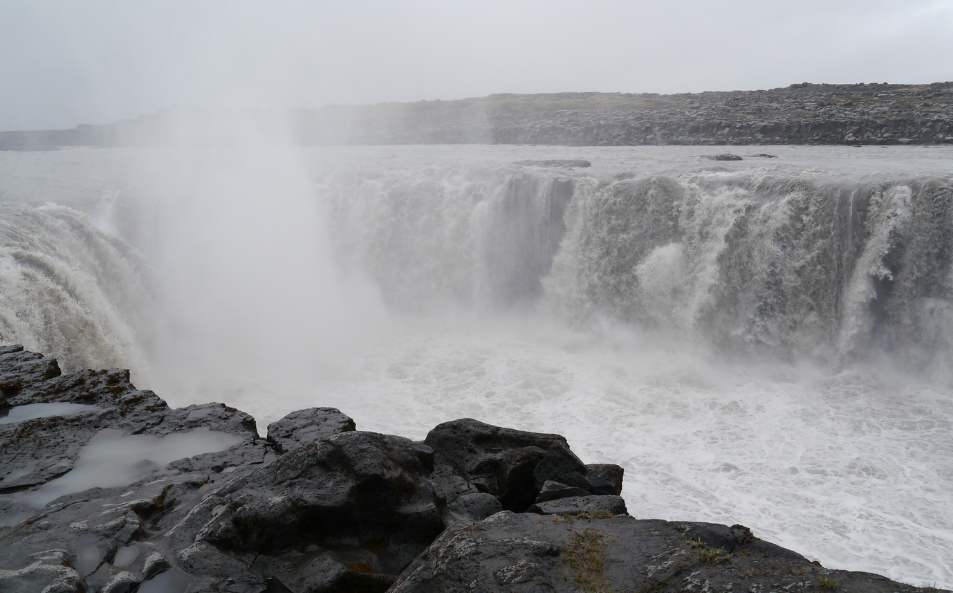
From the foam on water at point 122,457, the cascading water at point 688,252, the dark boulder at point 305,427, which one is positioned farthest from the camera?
the cascading water at point 688,252

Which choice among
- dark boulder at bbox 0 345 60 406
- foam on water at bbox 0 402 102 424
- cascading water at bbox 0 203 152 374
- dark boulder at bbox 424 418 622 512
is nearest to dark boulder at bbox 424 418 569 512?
dark boulder at bbox 424 418 622 512

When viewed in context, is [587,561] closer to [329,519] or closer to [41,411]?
[329,519]

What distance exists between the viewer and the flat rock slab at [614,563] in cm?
338

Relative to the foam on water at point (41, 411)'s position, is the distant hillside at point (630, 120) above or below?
above

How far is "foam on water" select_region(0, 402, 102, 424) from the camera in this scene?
6484mm

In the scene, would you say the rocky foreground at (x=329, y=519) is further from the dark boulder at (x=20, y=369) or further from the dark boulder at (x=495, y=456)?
the dark boulder at (x=20, y=369)

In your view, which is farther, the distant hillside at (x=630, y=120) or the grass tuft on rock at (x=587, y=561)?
the distant hillside at (x=630, y=120)

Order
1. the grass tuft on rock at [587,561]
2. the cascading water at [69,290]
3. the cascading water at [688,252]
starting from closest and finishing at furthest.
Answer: the grass tuft on rock at [587,561] → the cascading water at [69,290] → the cascading water at [688,252]

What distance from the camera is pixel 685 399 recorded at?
1134cm

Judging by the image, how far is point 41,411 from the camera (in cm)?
670

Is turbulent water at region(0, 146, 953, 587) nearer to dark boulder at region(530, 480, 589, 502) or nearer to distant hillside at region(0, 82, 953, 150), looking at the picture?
dark boulder at region(530, 480, 589, 502)

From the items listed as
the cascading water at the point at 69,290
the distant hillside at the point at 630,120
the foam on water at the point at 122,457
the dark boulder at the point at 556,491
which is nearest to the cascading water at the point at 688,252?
the cascading water at the point at 69,290

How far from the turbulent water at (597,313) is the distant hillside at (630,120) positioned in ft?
24.9

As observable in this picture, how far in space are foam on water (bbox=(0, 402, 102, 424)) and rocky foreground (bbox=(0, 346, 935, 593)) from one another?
0.03 metres
